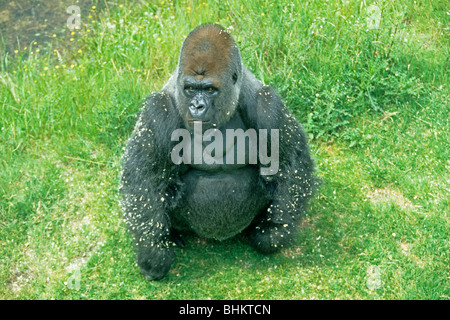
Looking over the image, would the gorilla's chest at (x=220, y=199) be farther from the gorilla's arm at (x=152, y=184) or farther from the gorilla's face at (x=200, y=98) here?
the gorilla's face at (x=200, y=98)

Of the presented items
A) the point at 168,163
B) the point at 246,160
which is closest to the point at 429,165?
the point at 246,160

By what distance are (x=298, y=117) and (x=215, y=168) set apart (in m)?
1.37

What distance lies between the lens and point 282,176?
3.73 meters

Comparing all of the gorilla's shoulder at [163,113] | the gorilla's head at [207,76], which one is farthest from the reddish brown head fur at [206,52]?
the gorilla's shoulder at [163,113]

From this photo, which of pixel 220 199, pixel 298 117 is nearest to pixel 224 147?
pixel 220 199

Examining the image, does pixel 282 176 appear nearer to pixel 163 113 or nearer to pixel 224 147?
pixel 224 147

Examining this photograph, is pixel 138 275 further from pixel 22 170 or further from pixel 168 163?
pixel 22 170

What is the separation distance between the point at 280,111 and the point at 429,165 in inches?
53.1

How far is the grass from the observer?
12.5ft

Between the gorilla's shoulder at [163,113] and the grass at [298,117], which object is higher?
the gorilla's shoulder at [163,113]

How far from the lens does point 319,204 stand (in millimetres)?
4293

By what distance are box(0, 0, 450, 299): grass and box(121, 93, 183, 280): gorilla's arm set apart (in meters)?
0.20

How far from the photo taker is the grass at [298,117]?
150 inches

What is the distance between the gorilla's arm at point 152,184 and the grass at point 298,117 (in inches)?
8.0
